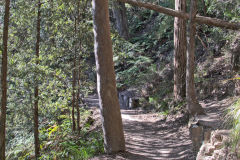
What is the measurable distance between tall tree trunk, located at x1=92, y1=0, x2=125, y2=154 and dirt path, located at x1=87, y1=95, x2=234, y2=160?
515 mm

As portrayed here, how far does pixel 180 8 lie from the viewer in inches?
375

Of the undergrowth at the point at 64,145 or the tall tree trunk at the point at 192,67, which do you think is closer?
the undergrowth at the point at 64,145

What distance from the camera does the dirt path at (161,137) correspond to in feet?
21.4

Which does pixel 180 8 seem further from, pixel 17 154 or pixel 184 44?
pixel 17 154

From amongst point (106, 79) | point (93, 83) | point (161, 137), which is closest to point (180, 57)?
point (161, 137)

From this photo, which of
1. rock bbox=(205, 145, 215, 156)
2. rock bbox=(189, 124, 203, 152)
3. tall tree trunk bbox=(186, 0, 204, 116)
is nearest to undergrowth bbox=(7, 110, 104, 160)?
rock bbox=(189, 124, 203, 152)

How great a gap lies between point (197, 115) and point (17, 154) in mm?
7442

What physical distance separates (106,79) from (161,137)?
12.1 ft

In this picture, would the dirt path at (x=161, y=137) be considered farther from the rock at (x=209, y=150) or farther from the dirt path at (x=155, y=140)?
the rock at (x=209, y=150)

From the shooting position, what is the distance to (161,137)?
8.58 m

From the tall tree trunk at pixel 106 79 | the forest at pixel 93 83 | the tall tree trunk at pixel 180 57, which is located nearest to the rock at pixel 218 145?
the forest at pixel 93 83

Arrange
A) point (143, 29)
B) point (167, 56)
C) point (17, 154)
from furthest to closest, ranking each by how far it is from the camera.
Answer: point (143, 29) < point (167, 56) < point (17, 154)

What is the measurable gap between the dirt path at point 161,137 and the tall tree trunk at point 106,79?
0.52m

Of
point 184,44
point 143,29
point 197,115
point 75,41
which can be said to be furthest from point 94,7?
point 143,29
